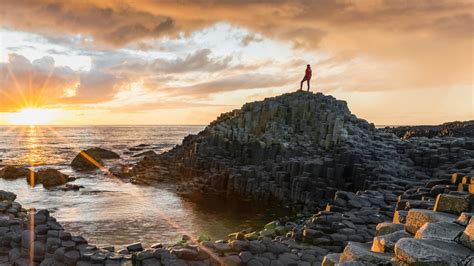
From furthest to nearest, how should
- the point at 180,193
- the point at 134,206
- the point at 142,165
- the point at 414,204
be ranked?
1. the point at 142,165
2. the point at 180,193
3. the point at 134,206
4. the point at 414,204

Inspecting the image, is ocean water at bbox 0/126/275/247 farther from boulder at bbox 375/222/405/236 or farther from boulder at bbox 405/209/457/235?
boulder at bbox 405/209/457/235

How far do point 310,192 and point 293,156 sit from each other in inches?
222

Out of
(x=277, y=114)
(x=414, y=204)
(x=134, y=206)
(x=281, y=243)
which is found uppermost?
(x=277, y=114)

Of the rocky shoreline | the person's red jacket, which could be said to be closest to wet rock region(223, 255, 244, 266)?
the rocky shoreline

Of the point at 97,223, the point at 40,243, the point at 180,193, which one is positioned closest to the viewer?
the point at 40,243

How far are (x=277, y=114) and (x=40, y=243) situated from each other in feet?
83.1

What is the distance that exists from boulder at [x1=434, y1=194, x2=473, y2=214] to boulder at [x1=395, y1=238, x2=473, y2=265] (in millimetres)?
1855

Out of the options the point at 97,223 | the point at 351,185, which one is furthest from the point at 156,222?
the point at 351,185

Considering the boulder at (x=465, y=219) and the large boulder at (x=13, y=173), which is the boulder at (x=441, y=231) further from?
the large boulder at (x=13, y=173)

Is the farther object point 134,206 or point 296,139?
point 296,139

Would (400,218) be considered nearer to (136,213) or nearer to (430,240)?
(430,240)

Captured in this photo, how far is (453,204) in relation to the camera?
7109 millimetres

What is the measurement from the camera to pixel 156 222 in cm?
1795

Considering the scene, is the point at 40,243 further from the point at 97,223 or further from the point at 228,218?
the point at 228,218
